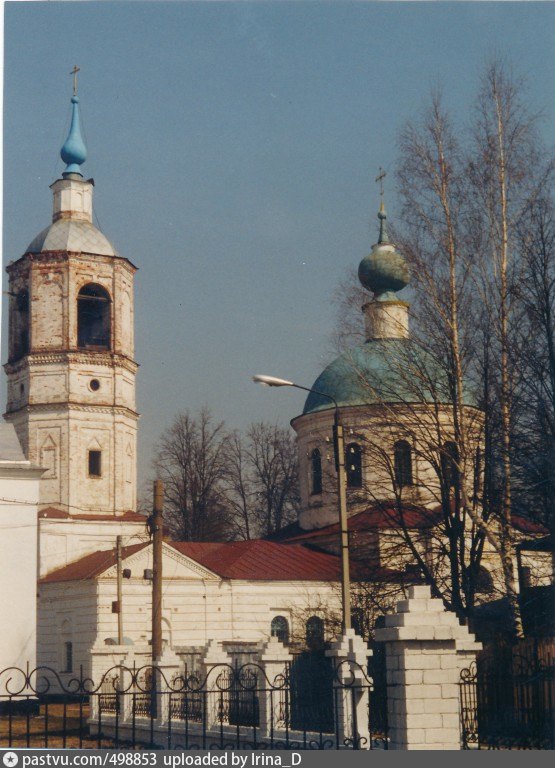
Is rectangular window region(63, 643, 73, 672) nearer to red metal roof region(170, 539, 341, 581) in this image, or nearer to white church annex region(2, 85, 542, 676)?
white church annex region(2, 85, 542, 676)

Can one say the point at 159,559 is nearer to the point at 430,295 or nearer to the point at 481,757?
the point at 430,295

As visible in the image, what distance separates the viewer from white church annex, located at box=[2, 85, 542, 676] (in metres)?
36.8

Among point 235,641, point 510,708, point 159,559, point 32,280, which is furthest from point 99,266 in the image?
point 510,708

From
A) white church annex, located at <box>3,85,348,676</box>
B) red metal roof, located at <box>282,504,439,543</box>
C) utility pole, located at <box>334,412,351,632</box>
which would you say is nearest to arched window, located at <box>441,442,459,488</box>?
utility pole, located at <box>334,412,351,632</box>

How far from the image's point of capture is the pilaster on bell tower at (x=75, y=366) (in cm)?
4019

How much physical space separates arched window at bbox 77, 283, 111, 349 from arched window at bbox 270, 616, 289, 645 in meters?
11.2

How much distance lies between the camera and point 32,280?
40.3m

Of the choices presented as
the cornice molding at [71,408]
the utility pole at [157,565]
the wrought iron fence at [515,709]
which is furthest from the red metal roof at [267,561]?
the wrought iron fence at [515,709]

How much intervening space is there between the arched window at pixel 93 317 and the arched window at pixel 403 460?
55.0 feet

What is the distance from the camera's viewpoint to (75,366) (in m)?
40.4

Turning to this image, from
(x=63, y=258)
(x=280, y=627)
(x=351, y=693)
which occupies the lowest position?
(x=351, y=693)

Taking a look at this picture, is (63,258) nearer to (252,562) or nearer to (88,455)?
(88,455)

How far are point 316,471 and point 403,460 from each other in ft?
45.1

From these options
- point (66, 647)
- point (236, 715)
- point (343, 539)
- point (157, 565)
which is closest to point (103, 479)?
point (66, 647)
